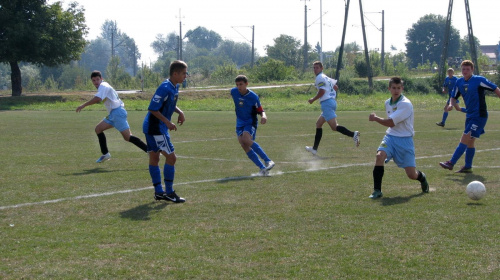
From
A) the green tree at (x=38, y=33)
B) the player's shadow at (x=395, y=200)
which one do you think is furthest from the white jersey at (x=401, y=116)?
the green tree at (x=38, y=33)

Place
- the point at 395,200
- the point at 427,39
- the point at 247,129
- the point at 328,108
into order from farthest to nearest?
the point at 427,39 < the point at 328,108 < the point at 247,129 < the point at 395,200

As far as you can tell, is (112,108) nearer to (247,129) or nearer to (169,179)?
(247,129)

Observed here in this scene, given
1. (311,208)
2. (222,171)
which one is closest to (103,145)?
(222,171)

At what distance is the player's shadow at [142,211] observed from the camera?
7.11 metres

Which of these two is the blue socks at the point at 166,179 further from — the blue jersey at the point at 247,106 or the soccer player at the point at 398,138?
the blue jersey at the point at 247,106

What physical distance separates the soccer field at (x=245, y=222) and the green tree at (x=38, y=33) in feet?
107

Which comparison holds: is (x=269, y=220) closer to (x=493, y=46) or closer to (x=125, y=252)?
(x=125, y=252)

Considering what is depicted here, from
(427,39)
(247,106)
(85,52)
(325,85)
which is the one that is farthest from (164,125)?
(427,39)

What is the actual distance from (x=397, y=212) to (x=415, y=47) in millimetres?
125088

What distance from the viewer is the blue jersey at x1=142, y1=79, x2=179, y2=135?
7914 millimetres

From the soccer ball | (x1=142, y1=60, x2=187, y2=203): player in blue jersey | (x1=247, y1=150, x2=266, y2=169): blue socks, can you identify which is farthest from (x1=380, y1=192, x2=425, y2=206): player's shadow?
(x1=247, y1=150, x2=266, y2=169): blue socks

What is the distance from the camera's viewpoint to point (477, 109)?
10672 mm

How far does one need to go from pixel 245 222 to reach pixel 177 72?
2.38 metres

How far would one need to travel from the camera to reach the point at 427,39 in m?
126
